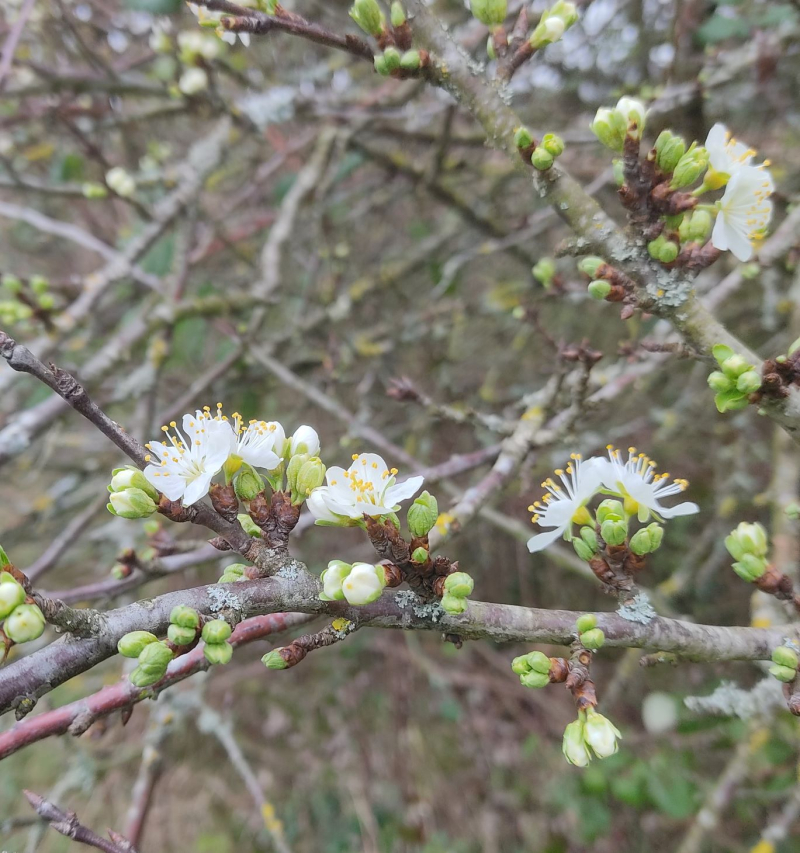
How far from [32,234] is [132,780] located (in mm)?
3915

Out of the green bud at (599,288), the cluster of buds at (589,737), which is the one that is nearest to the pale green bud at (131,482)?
the cluster of buds at (589,737)

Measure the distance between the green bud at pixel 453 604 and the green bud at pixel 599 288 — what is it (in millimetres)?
631

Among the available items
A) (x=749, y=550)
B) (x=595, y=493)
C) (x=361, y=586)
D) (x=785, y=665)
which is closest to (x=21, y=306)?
(x=361, y=586)

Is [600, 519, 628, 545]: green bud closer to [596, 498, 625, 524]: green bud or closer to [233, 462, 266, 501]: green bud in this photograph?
[596, 498, 625, 524]: green bud

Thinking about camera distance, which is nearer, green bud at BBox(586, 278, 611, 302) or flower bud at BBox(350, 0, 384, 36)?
green bud at BBox(586, 278, 611, 302)

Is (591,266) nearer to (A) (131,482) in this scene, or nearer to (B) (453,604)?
(B) (453,604)

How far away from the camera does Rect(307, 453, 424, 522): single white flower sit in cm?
100

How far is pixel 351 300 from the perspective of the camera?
3.19 m

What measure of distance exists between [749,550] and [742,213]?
70 centimetres

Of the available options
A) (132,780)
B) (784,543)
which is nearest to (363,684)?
(132,780)

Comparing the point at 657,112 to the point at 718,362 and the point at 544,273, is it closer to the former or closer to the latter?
the point at 544,273

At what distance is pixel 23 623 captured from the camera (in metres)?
0.80

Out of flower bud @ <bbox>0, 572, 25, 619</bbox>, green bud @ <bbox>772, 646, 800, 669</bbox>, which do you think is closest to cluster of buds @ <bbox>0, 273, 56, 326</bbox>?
flower bud @ <bbox>0, 572, 25, 619</bbox>

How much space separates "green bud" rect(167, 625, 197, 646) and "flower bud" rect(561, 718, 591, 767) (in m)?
0.59
